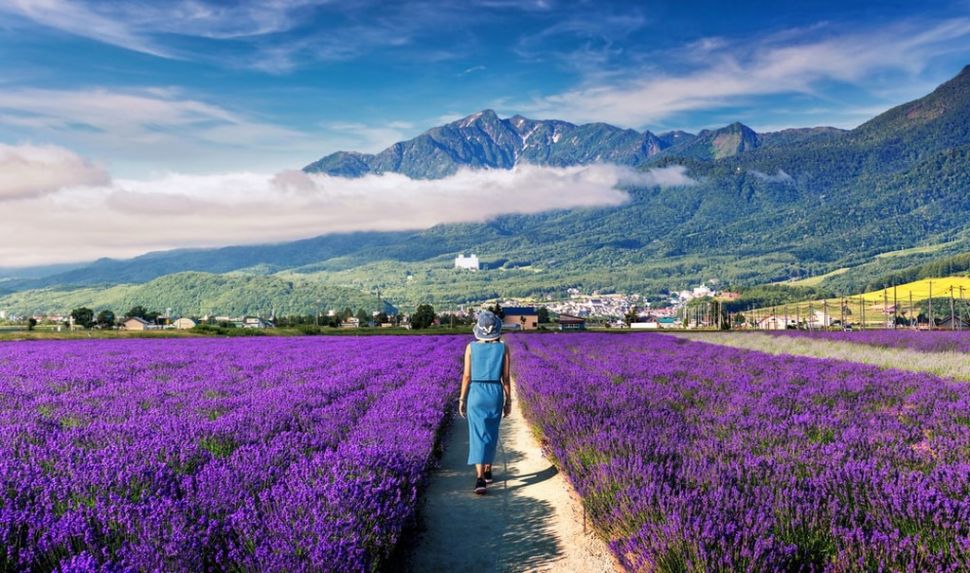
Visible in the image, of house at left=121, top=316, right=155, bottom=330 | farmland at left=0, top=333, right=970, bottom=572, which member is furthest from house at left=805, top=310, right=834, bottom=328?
house at left=121, top=316, right=155, bottom=330

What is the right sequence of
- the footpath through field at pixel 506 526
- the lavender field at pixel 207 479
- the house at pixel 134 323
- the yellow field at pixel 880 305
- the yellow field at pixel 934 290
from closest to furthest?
the lavender field at pixel 207 479 < the footpath through field at pixel 506 526 < the house at pixel 134 323 < the yellow field at pixel 880 305 < the yellow field at pixel 934 290

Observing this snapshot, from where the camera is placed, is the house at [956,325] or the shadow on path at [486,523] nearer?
the shadow on path at [486,523]

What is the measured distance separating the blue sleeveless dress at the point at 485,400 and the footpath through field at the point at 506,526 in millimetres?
431

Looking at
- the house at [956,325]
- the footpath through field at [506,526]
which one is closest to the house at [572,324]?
the house at [956,325]

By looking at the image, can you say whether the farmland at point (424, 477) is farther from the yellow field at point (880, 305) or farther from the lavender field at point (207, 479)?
the yellow field at point (880, 305)

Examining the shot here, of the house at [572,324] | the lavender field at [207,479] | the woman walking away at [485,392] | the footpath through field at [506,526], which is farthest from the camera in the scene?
the house at [572,324]

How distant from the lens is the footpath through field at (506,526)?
14.5ft

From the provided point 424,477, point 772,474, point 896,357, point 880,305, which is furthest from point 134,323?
point 880,305

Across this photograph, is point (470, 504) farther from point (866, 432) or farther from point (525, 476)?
point (866, 432)

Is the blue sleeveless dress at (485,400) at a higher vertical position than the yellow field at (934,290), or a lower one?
lower

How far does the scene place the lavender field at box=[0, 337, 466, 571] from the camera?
3012 mm

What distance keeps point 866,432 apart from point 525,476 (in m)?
3.31

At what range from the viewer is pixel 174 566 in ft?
9.24

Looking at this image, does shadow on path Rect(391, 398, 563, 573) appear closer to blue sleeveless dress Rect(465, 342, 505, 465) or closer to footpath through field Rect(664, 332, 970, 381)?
blue sleeveless dress Rect(465, 342, 505, 465)
